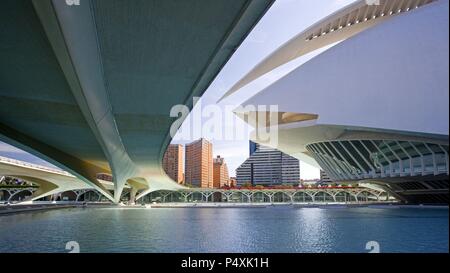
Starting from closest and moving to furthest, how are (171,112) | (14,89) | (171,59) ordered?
(171,59) → (14,89) → (171,112)

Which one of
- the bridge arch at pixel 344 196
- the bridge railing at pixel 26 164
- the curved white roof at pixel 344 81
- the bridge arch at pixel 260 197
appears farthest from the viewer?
the bridge arch at pixel 260 197

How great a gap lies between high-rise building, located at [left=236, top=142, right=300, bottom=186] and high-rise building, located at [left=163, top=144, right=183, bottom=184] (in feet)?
51.0

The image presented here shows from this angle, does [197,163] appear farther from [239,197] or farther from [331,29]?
[331,29]

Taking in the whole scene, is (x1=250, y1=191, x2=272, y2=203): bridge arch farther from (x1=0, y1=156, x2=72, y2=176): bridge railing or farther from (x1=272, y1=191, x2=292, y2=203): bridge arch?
(x1=0, y1=156, x2=72, y2=176): bridge railing

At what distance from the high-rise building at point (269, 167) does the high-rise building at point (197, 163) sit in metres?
10.0

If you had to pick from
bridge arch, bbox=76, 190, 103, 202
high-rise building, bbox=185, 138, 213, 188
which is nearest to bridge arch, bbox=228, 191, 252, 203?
high-rise building, bbox=185, 138, 213, 188

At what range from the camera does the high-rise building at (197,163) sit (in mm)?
64250

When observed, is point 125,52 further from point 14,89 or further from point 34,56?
point 14,89

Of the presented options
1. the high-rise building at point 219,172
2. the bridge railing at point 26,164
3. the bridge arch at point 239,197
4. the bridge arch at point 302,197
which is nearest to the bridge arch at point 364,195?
the bridge arch at point 302,197

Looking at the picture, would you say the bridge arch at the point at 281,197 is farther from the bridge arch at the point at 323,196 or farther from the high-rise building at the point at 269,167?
the high-rise building at the point at 269,167

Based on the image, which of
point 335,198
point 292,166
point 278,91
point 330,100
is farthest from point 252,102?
point 292,166

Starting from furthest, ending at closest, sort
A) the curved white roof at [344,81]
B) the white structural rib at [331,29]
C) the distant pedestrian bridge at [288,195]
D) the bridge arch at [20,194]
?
the bridge arch at [20,194]
the distant pedestrian bridge at [288,195]
the white structural rib at [331,29]
the curved white roof at [344,81]

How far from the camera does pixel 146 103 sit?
967 centimetres
